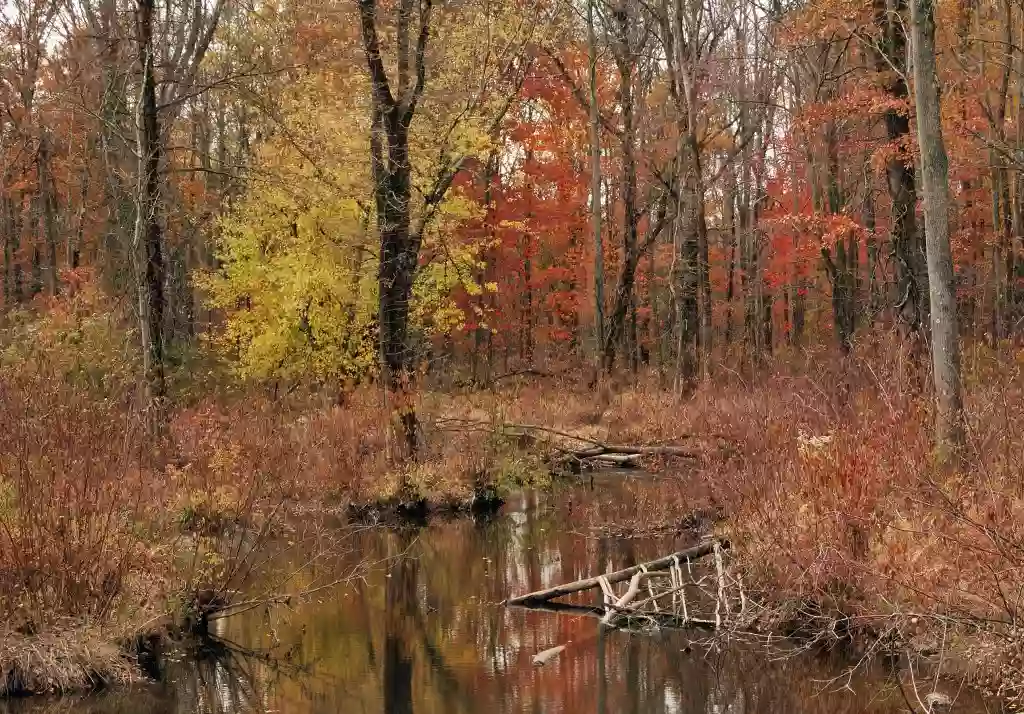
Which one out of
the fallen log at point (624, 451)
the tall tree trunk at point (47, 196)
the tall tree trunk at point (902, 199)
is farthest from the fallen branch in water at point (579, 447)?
the tall tree trunk at point (47, 196)

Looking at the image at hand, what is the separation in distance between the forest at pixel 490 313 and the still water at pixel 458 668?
0.39m

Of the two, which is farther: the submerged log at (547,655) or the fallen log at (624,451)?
the fallen log at (624,451)

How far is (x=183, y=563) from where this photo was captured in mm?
8258

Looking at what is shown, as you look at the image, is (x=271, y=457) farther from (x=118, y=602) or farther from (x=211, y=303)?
(x=211, y=303)

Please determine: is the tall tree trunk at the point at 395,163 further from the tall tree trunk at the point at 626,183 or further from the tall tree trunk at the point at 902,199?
the tall tree trunk at the point at 626,183

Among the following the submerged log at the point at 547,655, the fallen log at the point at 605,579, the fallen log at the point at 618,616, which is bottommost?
the fallen log at the point at 618,616

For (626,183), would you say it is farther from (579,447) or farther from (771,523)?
(771,523)

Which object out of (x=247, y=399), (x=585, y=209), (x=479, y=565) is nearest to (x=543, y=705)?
(x=479, y=565)

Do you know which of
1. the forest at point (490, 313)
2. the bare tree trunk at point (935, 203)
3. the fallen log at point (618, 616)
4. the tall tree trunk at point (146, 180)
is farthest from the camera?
the tall tree trunk at point (146, 180)

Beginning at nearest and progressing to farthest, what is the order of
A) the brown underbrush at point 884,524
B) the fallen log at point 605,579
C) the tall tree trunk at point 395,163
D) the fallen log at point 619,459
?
the brown underbrush at point 884,524 < the fallen log at point 605,579 < the tall tree trunk at point 395,163 < the fallen log at point 619,459

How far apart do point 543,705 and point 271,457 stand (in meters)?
6.71

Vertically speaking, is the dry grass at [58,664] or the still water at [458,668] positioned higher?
the dry grass at [58,664]

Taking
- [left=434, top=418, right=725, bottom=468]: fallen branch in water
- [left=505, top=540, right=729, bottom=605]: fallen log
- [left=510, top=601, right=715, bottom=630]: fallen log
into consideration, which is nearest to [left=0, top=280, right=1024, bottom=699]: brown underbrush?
[left=505, top=540, right=729, bottom=605]: fallen log

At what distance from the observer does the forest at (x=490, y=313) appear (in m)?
7.51
